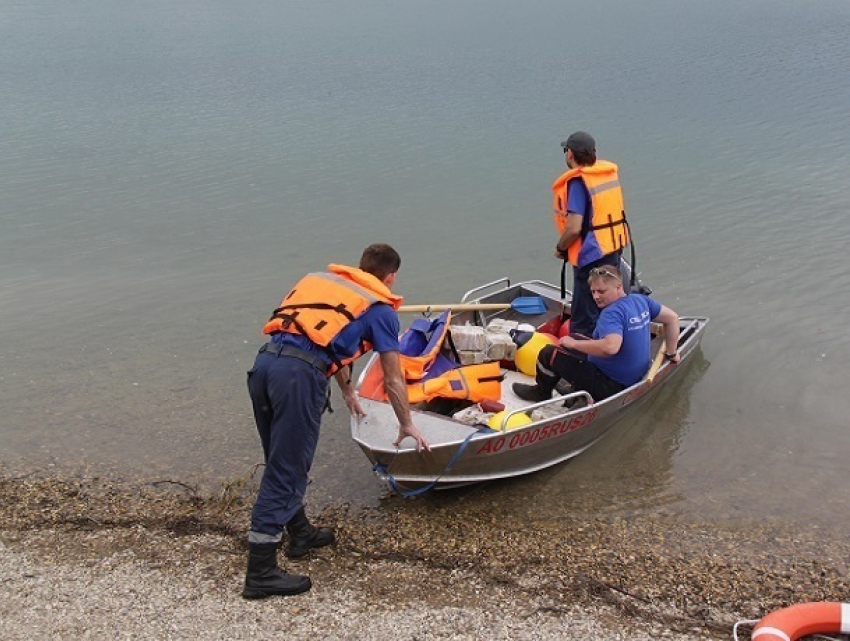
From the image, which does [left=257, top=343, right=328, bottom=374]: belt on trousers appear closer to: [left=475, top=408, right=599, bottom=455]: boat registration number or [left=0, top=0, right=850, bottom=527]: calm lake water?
[left=475, top=408, right=599, bottom=455]: boat registration number

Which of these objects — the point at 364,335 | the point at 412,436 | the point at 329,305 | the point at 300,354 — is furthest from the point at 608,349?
the point at 300,354

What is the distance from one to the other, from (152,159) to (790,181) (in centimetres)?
1118

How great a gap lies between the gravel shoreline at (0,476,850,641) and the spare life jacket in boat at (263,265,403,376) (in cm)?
137

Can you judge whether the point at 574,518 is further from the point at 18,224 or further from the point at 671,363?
the point at 18,224

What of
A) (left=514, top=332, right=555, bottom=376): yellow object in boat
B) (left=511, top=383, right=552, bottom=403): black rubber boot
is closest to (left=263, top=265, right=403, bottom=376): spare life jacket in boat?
(left=511, top=383, right=552, bottom=403): black rubber boot

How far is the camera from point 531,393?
21.8 ft

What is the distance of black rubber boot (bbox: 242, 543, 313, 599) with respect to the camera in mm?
4723

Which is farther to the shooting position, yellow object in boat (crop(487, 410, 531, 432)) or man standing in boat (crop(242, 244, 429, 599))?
yellow object in boat (crop(487, 410, 531, 432))

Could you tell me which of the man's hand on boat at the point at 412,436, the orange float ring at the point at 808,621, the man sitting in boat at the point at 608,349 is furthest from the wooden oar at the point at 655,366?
the orange float ring at the point at 808,621

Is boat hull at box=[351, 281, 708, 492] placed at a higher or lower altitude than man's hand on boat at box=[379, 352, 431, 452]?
lower

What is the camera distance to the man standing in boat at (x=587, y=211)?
6777 millimetres

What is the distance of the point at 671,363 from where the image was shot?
22.5 ft

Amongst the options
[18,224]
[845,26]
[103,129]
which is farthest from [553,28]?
[18,224]

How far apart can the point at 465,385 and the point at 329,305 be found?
211cm
